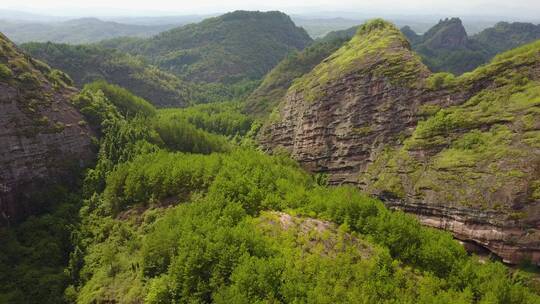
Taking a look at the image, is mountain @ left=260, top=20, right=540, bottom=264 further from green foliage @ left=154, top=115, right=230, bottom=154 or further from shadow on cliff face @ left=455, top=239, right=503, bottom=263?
green foliage @ left=154, top=115, right=230, bottom=154

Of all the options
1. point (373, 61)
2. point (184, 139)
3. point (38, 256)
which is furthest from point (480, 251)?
point (184, 139)

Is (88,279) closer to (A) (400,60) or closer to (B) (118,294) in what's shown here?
(B) (118,294)

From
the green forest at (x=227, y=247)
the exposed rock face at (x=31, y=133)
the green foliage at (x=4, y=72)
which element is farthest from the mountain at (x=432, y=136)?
the green foliage at (x=4, y=72)

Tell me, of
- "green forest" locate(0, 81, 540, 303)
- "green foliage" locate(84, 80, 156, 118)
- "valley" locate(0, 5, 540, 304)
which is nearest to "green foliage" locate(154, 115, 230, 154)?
"valley" locate(0, 5, 540, 304)

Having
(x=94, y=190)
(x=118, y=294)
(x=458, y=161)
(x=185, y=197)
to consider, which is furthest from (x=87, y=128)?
(x=458, y=161)

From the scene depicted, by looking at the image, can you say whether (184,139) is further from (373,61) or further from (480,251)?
(480,251)

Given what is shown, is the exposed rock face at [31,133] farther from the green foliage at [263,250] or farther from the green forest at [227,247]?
the green foliage at [263,250]

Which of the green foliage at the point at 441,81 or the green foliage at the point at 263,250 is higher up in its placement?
the green foliage at the point at 441,81
